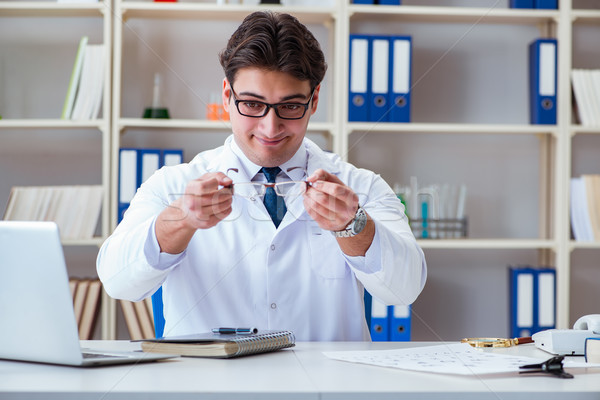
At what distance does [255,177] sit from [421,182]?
4.73ft

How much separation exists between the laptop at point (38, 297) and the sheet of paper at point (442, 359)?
1.27 feet

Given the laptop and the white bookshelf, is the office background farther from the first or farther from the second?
the laptop

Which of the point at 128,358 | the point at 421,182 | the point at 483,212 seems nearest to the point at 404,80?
the point at 421,182

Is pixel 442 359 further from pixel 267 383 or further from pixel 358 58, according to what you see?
pixel 358 58

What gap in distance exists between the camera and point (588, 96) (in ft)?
8.71

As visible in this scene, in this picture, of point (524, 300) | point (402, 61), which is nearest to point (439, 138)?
point (402, 61)

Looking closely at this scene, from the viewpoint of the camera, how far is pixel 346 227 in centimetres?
128

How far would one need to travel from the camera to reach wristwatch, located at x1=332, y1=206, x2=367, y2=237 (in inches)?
50.3

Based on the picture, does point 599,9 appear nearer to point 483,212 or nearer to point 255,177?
point 483,212

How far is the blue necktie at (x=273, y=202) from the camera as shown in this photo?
5.16 ft

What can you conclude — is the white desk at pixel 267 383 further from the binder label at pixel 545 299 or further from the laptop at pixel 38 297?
the binder label at pixel 545 299

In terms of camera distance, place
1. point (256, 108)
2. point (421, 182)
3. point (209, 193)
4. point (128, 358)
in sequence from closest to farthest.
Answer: point (128, 358)
point (209, 193)
point (256, 108)
point (421, 182)

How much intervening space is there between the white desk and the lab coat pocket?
1.78 ft

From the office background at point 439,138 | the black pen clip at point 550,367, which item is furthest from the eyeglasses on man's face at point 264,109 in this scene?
the office background at point 439,138
